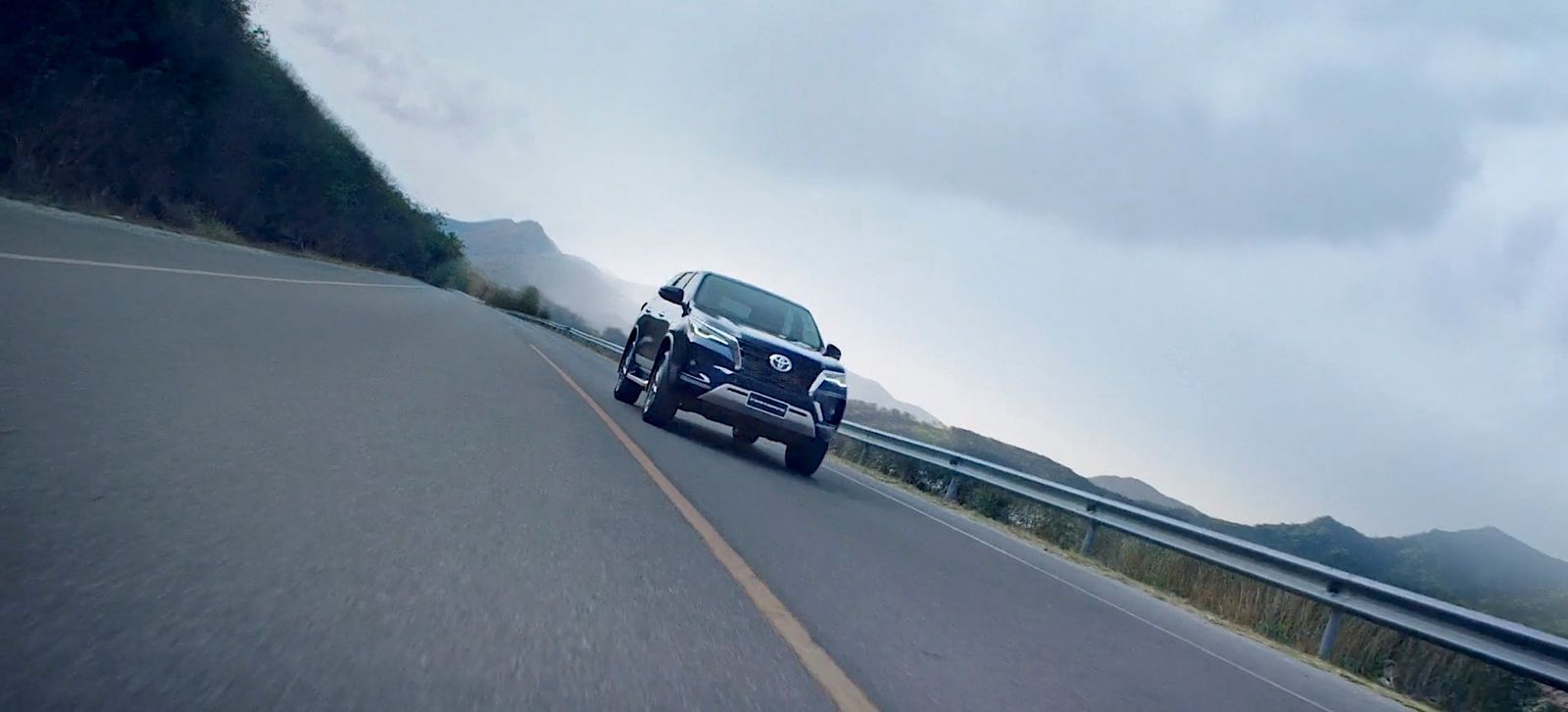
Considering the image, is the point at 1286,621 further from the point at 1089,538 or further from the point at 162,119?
the point at 162,119

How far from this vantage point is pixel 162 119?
27.9 metres

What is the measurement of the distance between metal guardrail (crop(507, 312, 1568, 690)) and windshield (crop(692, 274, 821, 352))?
11.7 feet

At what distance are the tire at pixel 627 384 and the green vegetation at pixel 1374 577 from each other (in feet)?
15.9

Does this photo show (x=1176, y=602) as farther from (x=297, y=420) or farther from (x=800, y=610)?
(x=297, y=420)

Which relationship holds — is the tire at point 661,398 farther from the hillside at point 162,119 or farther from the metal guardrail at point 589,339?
the metal guardrail at point 589,339

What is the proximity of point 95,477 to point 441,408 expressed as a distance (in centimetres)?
494

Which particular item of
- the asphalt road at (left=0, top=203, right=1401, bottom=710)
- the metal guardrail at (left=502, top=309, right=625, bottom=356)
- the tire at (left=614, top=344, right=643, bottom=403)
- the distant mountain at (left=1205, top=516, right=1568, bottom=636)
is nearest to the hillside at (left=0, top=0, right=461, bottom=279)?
the metal guardrail at (left=502, top=309, right=625, bottom=356)

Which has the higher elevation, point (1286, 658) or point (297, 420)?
point (1286, 658)

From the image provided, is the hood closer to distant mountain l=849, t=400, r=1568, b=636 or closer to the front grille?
the front grille

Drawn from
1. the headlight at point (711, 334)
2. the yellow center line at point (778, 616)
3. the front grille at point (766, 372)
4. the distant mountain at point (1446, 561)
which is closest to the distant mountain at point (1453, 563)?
the distant mountain at point (1446, 561)

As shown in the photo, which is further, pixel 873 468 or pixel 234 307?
pixel 873 468

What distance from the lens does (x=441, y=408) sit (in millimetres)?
9414

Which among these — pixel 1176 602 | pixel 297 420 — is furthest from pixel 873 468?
pixel 297 420

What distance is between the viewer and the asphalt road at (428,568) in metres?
3.11
